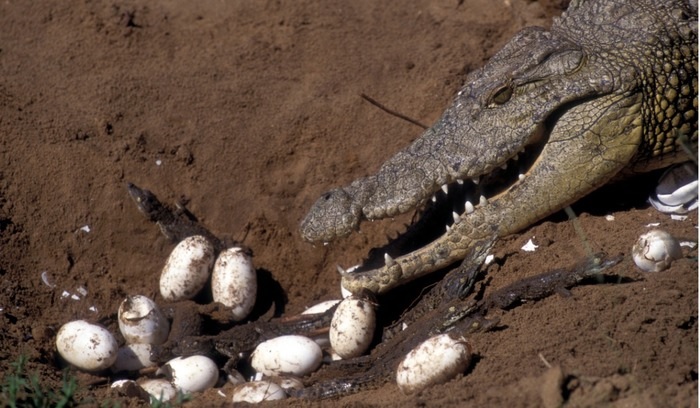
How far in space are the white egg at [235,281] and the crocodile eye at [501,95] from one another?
Answer: 1664 millimetres

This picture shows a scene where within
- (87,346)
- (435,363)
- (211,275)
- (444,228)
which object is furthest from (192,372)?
(444,228)

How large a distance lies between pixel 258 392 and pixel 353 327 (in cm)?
63

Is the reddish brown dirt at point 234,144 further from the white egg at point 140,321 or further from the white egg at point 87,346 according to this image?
the white egg at point 140,321

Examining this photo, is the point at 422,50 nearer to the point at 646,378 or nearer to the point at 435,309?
the point at 435,309

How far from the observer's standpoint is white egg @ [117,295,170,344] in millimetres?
4520

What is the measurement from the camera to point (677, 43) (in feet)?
15.1

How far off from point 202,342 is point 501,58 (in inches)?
88.1

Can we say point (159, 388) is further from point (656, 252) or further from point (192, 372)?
point (656, 252)

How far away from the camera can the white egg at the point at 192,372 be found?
427 cm

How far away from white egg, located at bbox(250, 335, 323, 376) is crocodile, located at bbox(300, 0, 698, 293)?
15.5 inches

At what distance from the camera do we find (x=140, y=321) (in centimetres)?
451

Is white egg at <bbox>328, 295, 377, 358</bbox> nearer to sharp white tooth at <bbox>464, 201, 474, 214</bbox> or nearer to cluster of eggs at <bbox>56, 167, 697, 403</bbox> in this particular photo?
cluster of eggs at <bbox>56, 167, 697, 403</bbox>

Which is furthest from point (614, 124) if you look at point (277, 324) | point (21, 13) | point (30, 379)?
point (21, 13)

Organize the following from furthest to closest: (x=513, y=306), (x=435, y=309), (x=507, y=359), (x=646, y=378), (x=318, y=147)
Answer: (x=318, y=147) < (x=435, y=309) < (x=513, y=306) < (x=507, y=359) < (x=646, y=378)
